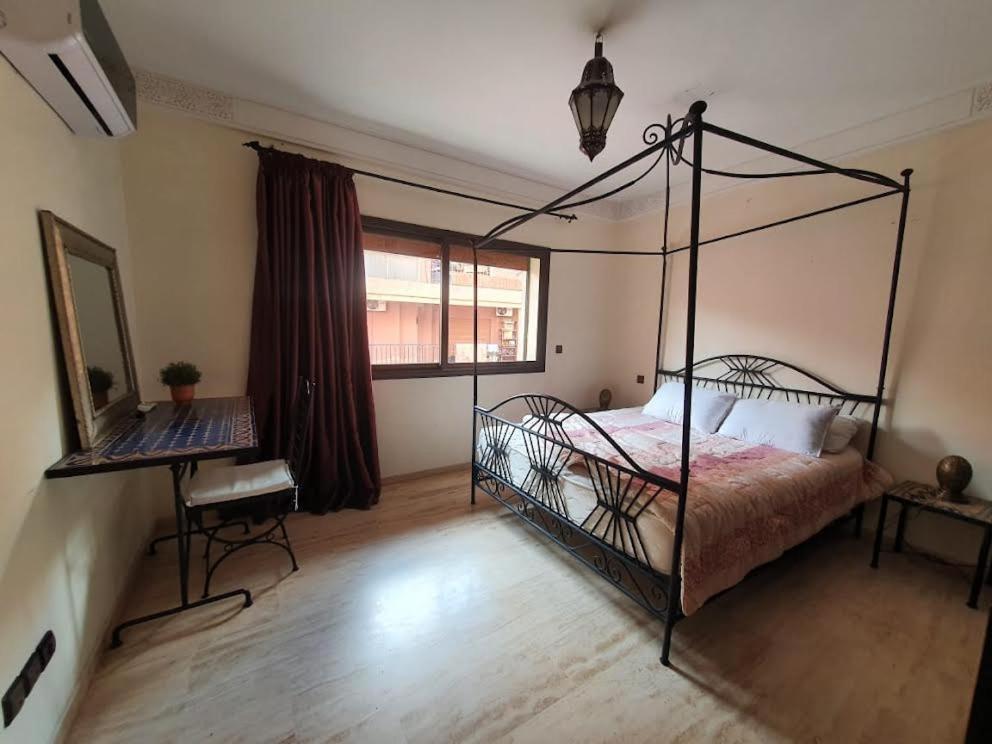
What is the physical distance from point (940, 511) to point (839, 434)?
0.56 m

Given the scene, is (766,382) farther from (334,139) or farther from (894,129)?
(334,139)

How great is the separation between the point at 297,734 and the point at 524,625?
0.93 m

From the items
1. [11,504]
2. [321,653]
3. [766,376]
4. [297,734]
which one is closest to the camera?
[11,504]

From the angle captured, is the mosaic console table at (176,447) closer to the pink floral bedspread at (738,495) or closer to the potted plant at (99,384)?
the potted plant at (99,384)

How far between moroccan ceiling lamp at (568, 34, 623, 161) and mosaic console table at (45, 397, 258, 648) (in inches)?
75.0

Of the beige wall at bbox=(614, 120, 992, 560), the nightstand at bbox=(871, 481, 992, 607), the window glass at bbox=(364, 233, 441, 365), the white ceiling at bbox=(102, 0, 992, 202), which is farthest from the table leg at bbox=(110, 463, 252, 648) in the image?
the beige wall at bbox=(614, 120, 992, 560)

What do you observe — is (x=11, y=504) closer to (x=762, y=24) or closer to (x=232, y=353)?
(x=232, y=353)

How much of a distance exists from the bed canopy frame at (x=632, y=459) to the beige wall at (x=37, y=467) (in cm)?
186

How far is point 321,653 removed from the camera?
5.20 ft

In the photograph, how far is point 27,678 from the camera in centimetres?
107

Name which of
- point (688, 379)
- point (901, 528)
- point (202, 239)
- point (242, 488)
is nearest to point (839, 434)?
point (901, 528)

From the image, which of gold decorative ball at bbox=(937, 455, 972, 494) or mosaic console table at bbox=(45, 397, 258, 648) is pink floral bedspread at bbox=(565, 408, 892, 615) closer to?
gold decorative ball at bbox=(937, 455, 972, 494)

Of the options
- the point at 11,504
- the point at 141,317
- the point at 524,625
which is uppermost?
the point at 141,317

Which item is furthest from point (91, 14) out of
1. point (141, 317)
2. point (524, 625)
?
point (524, 625)
